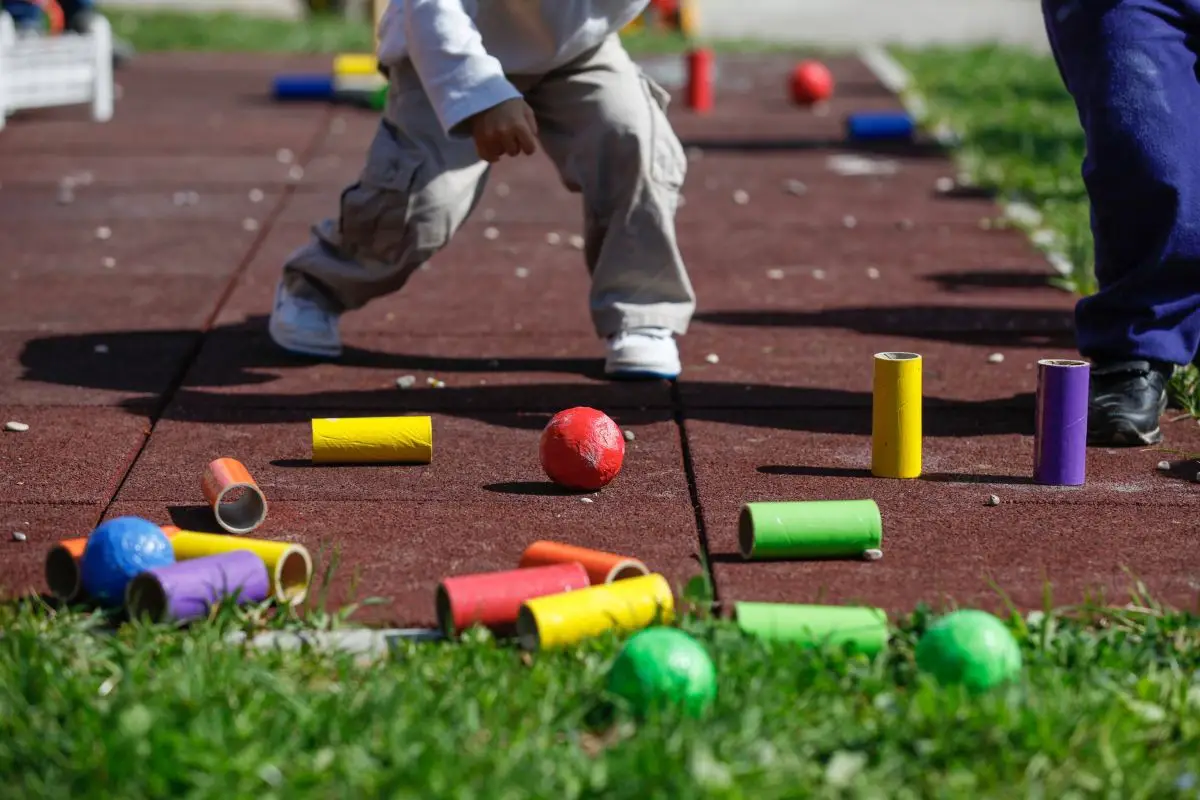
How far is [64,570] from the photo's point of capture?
10.3 feet

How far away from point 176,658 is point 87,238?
4.60m

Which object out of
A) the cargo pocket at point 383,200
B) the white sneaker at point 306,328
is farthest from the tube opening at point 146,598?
the white sneaker at point 306,328

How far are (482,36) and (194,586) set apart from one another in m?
2.19

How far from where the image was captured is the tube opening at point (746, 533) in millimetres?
3373

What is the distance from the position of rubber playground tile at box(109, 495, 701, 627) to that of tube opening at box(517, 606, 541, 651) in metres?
0.23

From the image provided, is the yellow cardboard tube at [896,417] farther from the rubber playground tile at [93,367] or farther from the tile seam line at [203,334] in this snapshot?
the rubber playground tile at [93,367]

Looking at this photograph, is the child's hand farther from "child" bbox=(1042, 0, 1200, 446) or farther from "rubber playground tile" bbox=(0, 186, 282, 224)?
"rubber playground tile" bbox=(0, 186, 282, 224)

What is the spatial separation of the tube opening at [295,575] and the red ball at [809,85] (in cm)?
846

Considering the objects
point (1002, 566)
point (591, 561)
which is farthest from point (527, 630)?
point (1002, 566)

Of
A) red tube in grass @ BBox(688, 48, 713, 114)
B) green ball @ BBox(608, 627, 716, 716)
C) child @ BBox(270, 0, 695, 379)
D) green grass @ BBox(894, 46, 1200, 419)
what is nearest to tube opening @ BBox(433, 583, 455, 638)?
green ball @ BBox(608, 627, 716, 716)

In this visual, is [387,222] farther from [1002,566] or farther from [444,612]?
[1002,566]

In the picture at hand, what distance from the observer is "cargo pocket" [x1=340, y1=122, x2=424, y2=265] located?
4.79 m

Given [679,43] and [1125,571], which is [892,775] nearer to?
[1125,571]

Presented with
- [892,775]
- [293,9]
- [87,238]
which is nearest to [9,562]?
[892,775]
